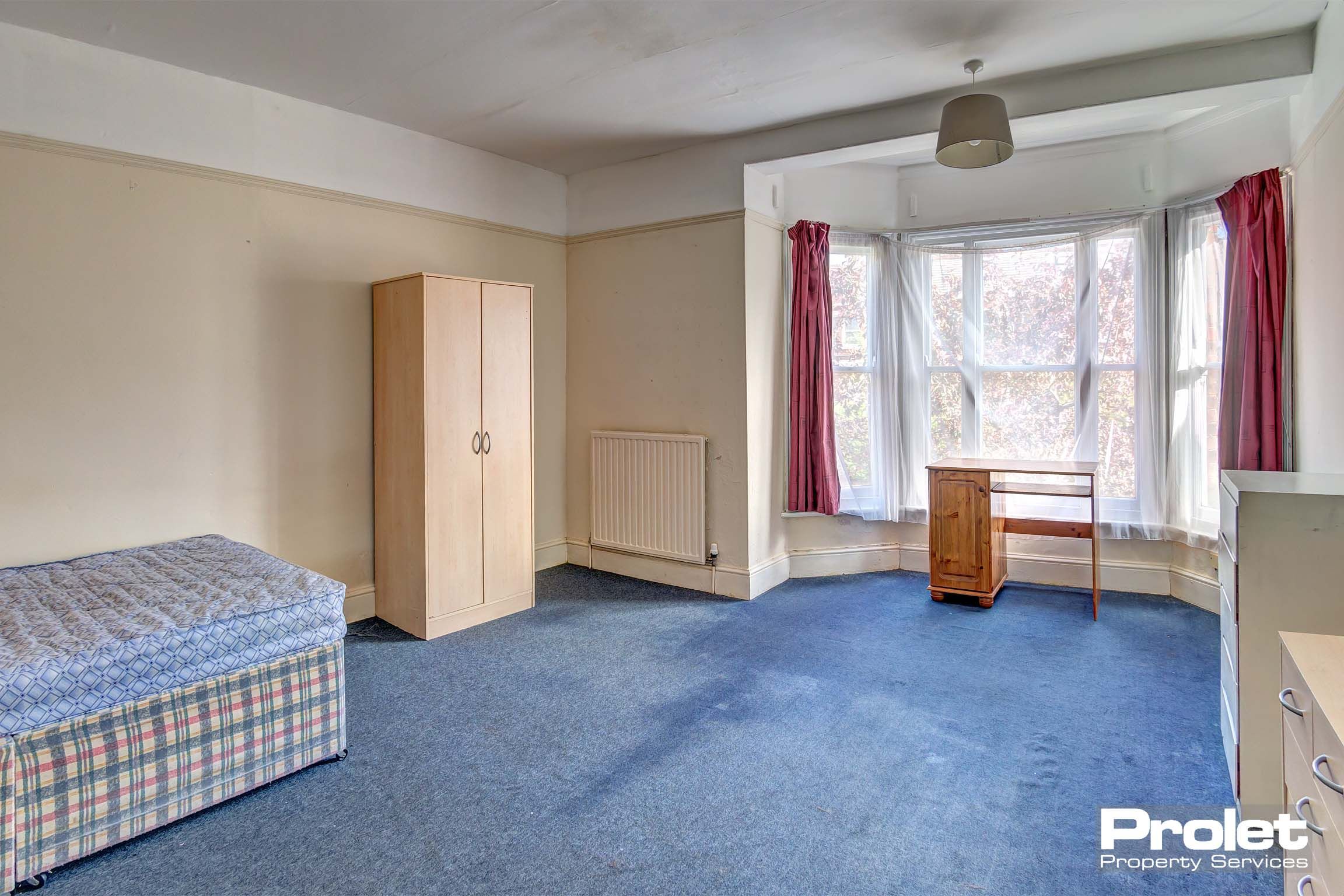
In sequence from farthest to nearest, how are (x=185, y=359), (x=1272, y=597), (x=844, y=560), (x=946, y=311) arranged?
(x=844, y=560) → (x=946, y=311) → (x=185, y=359) → (x=1272, y=597)

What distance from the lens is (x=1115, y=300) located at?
14.0 feet

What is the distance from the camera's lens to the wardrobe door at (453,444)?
3.60 meters

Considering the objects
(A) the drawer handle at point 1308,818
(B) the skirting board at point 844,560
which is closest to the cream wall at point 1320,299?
(A) the drawer handle at point 1308,818

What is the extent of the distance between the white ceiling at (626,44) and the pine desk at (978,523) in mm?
2089

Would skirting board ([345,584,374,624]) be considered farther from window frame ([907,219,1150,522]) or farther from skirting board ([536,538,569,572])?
window frame ([907,219,1150,522])

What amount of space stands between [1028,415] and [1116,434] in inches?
19.4

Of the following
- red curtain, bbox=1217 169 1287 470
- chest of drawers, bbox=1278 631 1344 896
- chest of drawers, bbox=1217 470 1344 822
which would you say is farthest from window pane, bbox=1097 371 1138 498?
chest of drawers, bbox=1278 631 1344 896

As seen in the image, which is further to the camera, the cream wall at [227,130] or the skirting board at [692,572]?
the skirting board at [692,572]

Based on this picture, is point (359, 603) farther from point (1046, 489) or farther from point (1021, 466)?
point (1046, 489)

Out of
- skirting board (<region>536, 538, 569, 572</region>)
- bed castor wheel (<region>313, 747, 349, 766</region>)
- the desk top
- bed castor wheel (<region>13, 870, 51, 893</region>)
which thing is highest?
the desk top

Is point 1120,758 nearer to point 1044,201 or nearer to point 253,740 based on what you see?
point 253,740

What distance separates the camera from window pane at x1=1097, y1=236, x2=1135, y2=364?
166 inches

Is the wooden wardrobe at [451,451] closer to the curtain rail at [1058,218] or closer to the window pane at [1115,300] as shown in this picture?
the curtain rail at [1058,218]

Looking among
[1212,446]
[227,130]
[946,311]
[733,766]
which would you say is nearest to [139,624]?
[733,766]
